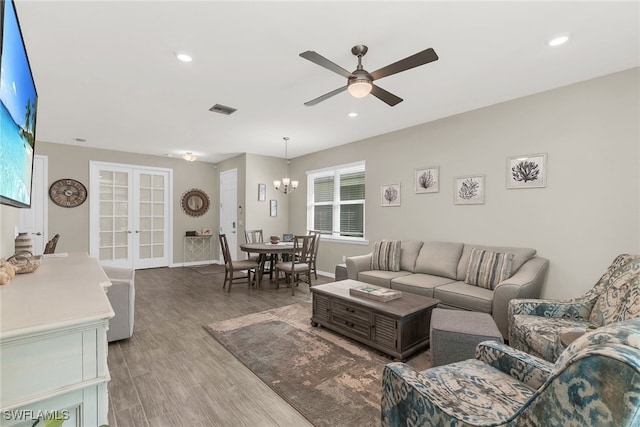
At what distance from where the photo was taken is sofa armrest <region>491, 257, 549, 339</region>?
279cm

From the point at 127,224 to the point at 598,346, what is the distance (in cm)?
766

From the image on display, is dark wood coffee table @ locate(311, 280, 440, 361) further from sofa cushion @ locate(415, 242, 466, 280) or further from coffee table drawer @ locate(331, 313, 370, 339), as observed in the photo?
sofa cushion @ locate(415, 242, 466, 280)

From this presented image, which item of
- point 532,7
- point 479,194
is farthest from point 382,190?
point 532,7

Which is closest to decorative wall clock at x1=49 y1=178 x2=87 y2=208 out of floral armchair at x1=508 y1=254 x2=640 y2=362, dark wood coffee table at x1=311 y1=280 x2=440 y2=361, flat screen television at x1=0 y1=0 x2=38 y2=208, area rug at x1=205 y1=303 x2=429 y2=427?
area rug at x1=205 y1=303 x2=429 y2=427

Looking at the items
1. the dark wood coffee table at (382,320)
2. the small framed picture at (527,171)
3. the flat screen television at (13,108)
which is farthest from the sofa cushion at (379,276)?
the flat screen television at (13,108)

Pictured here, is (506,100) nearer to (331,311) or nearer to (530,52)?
(530,52)

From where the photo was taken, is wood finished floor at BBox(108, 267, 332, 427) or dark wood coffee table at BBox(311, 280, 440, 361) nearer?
wood finished floor at BBox(108, 267, 332, 427)

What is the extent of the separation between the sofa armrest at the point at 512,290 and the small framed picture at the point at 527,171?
953 mm

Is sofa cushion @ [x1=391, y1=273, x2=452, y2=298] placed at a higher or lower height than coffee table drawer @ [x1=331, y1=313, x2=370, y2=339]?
higher

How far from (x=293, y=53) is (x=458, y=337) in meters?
2.59

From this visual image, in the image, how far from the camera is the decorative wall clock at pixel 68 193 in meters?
5.69

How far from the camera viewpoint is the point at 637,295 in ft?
6.51

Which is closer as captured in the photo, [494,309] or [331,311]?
[494,309]

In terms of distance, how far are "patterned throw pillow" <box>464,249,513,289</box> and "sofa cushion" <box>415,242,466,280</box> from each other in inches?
11.0
